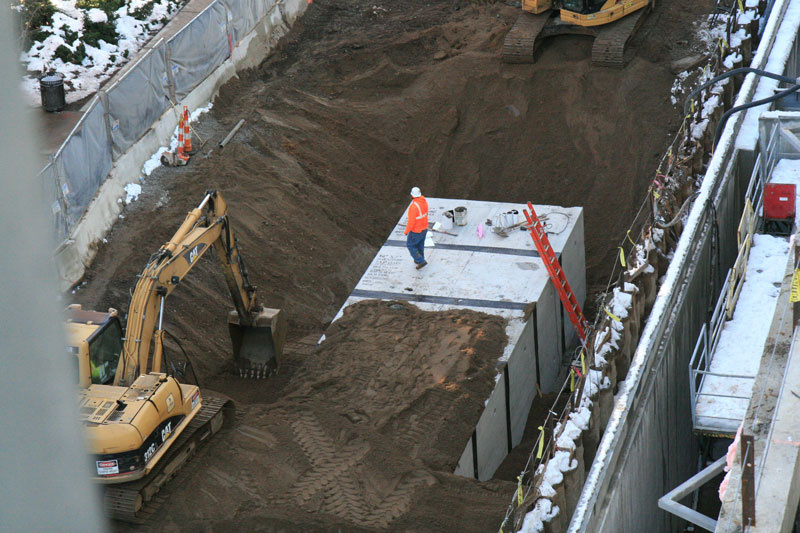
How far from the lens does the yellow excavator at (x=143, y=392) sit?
1111 centimetres

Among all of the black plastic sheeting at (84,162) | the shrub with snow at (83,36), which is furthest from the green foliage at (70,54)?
the black plastic sheeting at (84,162)

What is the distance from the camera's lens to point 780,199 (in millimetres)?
13648

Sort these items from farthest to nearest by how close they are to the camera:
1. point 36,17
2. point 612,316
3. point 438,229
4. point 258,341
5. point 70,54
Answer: point 36,17, point 70,54, point 438,229, point 258,341, point 612,316

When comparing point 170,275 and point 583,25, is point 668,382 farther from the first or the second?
point 583,25

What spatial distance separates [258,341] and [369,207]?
23.7ft

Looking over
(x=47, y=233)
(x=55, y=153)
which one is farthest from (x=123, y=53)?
(x=47, y=233)

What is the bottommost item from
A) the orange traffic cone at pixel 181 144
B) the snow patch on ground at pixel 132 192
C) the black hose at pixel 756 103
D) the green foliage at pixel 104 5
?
the snow patch on ground at pixel 132 192

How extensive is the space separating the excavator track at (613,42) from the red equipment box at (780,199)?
10.7 m

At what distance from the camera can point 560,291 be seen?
1620cm

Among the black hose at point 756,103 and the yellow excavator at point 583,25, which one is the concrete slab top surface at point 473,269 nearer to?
the black hose at point 756,103

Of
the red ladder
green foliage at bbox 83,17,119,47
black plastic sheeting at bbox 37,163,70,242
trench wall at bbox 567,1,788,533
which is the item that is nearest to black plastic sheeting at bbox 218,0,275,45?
green foliage at bbox 83,17,119,47

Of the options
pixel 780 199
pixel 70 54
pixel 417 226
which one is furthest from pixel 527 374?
pixel 70 54

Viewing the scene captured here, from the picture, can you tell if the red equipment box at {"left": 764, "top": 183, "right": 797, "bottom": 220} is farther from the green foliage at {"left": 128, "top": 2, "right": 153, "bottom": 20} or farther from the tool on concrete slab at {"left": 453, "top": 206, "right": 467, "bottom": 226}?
the green foliage at {"left": 128, "top": 2, "right": 153, "bottom": 20}

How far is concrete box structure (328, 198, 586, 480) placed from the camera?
14.8 metres
